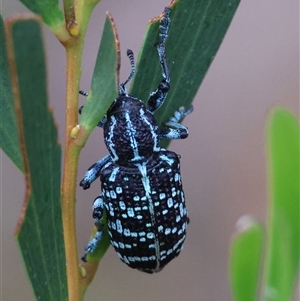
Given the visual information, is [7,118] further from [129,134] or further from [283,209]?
[129,134]

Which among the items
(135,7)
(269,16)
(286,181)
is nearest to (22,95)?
(286,181)

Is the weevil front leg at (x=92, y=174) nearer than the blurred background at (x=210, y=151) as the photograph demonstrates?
Yes

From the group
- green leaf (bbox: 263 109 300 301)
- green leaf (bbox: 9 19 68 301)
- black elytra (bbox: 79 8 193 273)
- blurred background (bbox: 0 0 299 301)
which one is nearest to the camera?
green leaf (bbox: 9 19 68 301)

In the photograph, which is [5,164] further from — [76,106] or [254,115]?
[76,106]

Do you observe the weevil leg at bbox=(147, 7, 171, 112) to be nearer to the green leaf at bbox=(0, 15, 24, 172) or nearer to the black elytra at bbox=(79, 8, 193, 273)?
the black elytra at bbox=(79, 8, 193, 273)

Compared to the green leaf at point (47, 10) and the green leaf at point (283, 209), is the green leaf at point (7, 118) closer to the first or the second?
the green leaf at point (47, 10)

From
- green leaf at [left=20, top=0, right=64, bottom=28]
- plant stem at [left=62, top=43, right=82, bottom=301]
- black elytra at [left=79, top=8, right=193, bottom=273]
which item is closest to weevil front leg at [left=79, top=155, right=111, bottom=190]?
black elytra at [left=79, top=8, right=193, bottom=273]

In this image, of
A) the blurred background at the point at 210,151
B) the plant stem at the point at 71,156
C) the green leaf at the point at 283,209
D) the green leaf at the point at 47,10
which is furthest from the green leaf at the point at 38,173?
the blurred background at the point at 210,151
